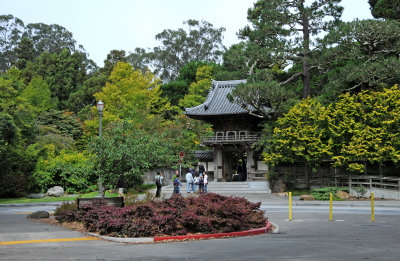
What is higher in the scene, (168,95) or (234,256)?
(168,95)

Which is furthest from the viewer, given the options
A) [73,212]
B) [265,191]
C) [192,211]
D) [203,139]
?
[203,139]

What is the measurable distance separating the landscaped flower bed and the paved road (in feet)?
2.36

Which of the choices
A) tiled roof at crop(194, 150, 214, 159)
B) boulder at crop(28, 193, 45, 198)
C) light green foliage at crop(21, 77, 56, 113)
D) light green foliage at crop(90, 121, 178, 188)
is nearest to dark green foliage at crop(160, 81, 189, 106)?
light green foliage at crop(21, 77, 56, 113)

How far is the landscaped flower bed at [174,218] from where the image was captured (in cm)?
1339

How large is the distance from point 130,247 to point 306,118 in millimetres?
27279

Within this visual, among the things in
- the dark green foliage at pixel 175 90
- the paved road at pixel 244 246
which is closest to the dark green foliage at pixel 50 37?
the dark green foliage at pixel 175 90

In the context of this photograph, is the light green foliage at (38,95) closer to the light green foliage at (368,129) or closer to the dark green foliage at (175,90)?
the dark green foliage at (175,90)

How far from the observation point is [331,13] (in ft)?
141

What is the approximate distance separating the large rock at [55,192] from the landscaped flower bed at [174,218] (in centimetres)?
2429

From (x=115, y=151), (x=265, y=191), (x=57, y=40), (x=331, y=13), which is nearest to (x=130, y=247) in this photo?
(x=115, y=151)

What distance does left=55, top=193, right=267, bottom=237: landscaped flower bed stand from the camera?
1339 centimetres

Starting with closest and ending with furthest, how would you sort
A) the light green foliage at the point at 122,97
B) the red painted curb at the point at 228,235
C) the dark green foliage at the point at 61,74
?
the red painted curb at the point at 228,235, the light green foliage at the point at 122,97, the dark green foliage at the point at 61,74

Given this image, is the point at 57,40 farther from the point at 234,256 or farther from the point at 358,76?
the point at 234,256

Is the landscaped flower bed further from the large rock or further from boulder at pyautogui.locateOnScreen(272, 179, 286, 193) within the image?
the large rock
